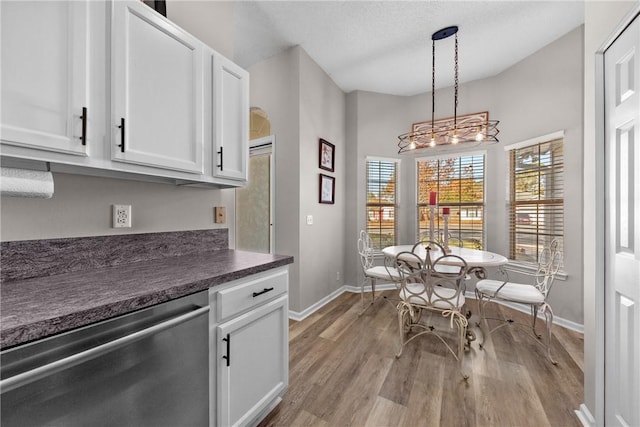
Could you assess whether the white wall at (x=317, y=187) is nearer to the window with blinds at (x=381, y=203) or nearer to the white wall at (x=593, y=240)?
the window with blinds at (x=381, y=203)

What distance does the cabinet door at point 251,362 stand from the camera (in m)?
1.17

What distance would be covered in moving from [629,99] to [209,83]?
2074 mm

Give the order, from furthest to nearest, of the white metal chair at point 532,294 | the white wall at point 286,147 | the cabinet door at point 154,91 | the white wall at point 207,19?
1. the white wall at point 286,147
2. the white metal chair at point 532,294
3. the white wall at point 207,19
4. the cabinet door at point 154,91

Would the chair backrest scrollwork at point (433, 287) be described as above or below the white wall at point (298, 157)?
below

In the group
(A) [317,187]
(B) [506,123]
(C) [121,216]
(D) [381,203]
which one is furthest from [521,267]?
(C) [121,216]

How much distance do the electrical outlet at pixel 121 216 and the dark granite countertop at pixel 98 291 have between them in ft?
0.70

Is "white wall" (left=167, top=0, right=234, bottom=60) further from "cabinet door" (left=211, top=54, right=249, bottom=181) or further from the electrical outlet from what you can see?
the electrical outlet

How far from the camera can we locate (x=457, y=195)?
12.4 ft

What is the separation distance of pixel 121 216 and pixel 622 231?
96.9 inches

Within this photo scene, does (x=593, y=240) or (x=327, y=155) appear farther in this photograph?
(x=327, y=155)

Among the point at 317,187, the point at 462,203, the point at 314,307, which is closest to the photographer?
the point at 314,307

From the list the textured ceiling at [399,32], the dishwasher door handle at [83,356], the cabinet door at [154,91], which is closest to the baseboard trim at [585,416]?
the dishwasher door handle at [83,356]

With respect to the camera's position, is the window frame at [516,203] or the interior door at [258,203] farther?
the interior door at [258,203]

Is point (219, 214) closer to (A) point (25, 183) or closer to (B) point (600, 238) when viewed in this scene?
(A) point (25, 183)
